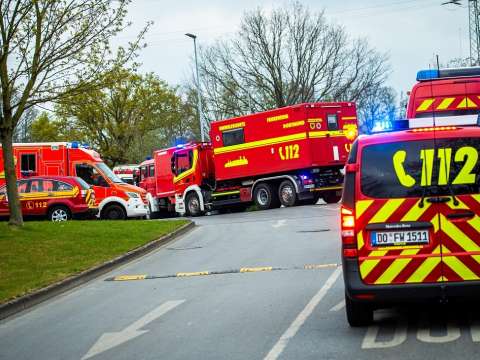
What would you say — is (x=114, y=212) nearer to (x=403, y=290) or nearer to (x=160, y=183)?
(x=160, y=183)

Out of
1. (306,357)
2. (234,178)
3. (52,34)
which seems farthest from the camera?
(234,178)

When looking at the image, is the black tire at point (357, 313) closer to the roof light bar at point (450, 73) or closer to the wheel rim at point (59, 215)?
the roof light bar at point (450, 73)

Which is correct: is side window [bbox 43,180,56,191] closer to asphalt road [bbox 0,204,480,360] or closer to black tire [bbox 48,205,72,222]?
black tire [bbox 48,205,72,222]

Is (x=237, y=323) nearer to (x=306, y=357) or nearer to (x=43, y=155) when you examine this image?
(x=306, y=357)

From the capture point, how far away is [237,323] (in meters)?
8.45

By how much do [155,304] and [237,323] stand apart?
220 centimetres

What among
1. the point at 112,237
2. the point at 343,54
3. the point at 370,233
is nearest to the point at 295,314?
the point at 370,233

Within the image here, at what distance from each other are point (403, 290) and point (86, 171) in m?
22.6

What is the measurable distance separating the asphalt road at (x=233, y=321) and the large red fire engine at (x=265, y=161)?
14066 mm

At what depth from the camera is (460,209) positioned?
22.8 feet

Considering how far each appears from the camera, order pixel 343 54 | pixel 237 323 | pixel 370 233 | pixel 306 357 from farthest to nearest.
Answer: pixel 343 54 < pixel 237 323 < pixel 370 233 < pixel 306 357

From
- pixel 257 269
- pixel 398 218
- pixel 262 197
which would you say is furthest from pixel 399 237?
pixel 262 197

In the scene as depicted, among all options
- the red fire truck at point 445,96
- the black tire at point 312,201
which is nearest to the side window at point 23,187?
the black tire at point 312,201

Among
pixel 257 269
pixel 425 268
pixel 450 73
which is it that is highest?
pixel 450 73
